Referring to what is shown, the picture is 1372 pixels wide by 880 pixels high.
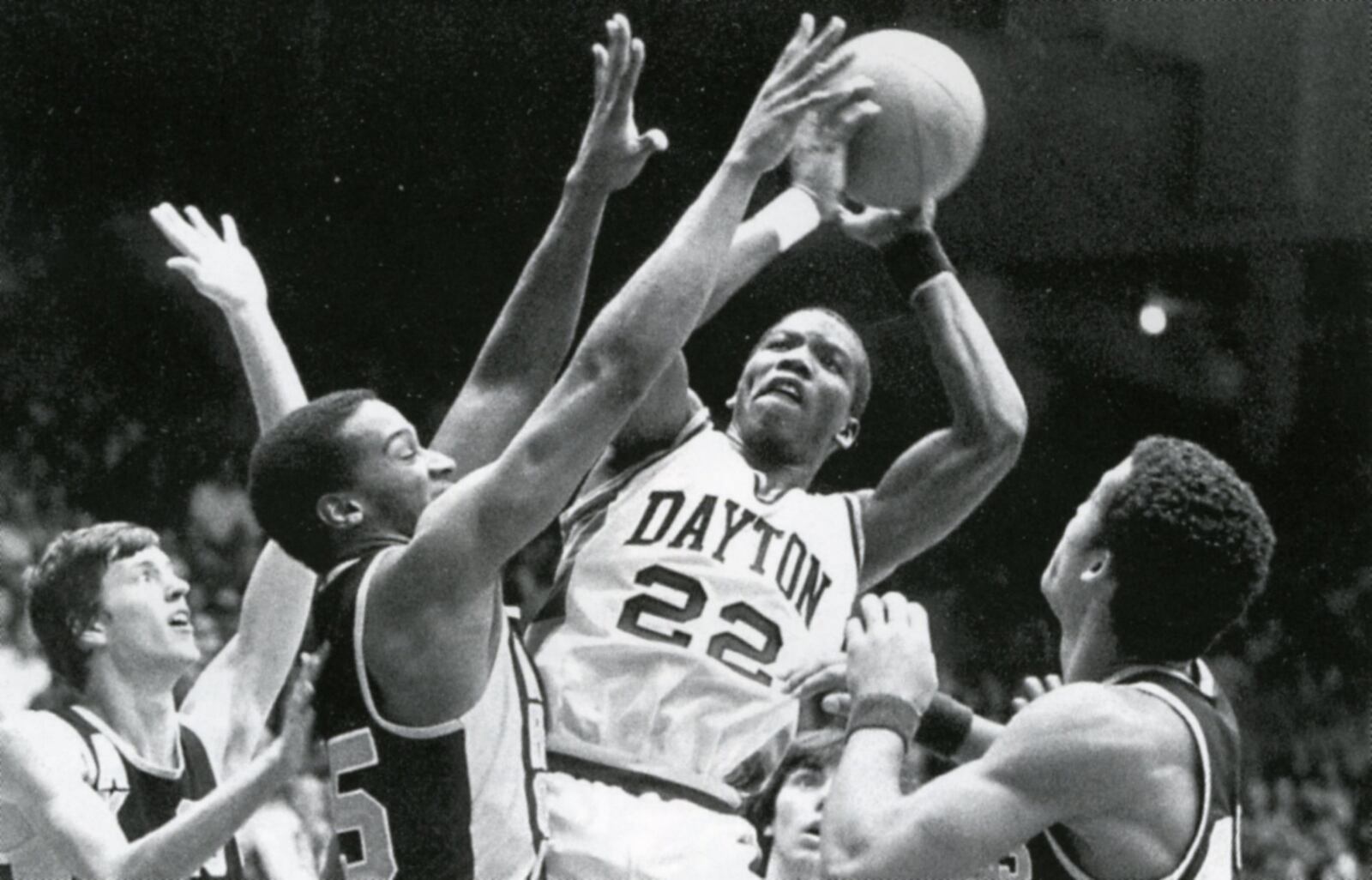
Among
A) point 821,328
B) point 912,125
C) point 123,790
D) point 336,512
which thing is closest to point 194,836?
point 336,512

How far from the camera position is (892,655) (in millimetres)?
2887

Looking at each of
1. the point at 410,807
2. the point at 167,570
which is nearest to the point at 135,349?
the point at 167,570

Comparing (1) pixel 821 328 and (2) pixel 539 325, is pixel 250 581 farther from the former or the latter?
(1) pixel 821 328

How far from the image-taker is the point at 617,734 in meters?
3.63

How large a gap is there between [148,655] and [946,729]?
171cm

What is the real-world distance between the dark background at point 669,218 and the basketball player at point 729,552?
3.03 m

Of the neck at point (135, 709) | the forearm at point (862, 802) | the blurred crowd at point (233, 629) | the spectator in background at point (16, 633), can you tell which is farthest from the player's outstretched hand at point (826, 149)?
the spectator in background at point (16, 633)

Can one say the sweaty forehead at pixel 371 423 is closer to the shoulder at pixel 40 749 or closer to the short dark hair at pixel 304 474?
the short dark hair at pixel 304 474

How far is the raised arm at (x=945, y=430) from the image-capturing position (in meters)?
4.10

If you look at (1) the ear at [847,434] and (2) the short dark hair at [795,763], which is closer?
(2) the short dark hair at [795,763]

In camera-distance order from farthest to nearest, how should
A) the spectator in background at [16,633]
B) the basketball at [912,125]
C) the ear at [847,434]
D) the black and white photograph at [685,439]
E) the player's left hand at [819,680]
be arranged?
the spectator in background at [16,633], the ear at [847,434], the basketball at [912,125], the player's left hand at [819,680], the black and white photograph at [685,439]

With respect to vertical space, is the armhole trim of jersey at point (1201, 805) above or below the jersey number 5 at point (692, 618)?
above

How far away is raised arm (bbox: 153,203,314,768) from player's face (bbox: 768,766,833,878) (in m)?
1.13

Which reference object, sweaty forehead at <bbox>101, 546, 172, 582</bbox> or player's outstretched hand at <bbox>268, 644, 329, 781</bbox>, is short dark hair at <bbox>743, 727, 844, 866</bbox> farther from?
sweaty forehead at <bbox>101, 546, 172, 582</bbox>
